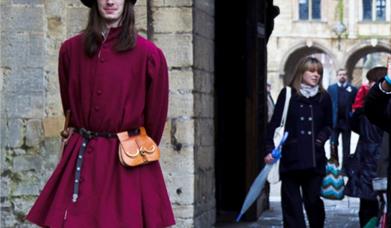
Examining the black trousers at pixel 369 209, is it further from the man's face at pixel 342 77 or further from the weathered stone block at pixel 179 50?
the man's face at pixel 342 77

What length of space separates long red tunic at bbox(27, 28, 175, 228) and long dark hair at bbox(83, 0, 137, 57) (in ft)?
0.11

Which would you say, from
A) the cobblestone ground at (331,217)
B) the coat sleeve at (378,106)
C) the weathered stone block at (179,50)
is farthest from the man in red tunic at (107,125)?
the cobblestone ground at (331,217)

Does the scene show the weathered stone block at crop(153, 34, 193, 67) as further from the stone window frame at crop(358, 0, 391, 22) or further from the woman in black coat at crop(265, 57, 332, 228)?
the stone window frame at crop(358, 0, 391, 22)

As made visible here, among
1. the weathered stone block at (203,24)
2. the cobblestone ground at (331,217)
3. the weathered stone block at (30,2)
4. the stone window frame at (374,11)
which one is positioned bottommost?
the cobblestone ground at (331,217)

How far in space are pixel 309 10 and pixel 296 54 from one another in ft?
7.36

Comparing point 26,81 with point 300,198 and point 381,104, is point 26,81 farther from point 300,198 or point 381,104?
point 381,104

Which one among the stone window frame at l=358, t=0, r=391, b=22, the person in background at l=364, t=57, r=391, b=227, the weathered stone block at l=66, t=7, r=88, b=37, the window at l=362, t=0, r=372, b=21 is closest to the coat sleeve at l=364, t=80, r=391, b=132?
the person in background at l=364, t=57, r=391, b=227

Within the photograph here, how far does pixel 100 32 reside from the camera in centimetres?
504

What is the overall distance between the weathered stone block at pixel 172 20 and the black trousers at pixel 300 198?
57.0 inches

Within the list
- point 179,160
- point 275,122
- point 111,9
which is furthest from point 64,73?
point 275,122

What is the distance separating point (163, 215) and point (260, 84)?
6178 millimetres

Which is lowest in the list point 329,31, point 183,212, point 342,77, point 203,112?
point 183,212

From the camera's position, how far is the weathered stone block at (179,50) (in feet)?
25.8

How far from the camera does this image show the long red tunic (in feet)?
16.3
